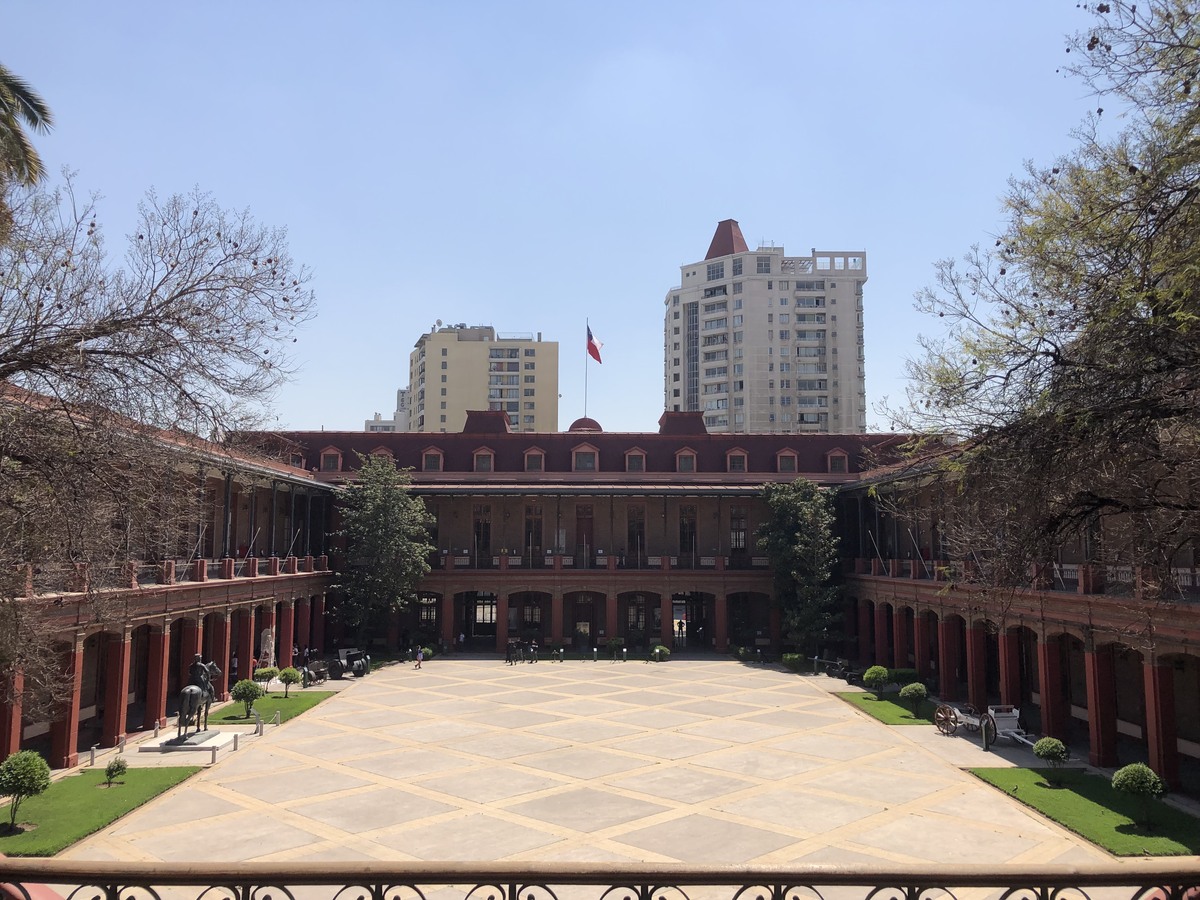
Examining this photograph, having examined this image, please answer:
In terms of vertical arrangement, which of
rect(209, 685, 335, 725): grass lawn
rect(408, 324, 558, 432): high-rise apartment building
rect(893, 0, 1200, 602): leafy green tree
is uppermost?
rect(408, 324, 558, 432): high-rise apartment building

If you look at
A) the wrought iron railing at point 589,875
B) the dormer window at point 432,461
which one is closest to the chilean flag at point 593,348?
the dormer window at point 432,461

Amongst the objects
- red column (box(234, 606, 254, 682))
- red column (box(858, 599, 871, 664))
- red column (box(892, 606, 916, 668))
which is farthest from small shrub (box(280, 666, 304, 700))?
red column (box(858, 599, 871, 664))

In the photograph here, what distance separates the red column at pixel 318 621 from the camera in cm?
4316

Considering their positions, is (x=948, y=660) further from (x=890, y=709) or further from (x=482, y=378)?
(x=482, y=378)

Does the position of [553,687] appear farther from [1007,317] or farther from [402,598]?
[1007,317]

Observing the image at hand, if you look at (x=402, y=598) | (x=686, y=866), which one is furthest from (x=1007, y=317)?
(x=402, y=598)

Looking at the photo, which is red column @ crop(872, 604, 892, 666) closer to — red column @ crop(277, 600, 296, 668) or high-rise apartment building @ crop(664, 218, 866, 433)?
red column @ crop(277, 600, 296, 668)

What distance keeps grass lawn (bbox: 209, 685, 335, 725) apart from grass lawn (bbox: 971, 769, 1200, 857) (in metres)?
21.6

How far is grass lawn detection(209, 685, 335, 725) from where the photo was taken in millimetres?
28734

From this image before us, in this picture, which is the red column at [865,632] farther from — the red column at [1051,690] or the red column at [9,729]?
the red column at [9,729]

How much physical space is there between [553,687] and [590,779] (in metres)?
14.8

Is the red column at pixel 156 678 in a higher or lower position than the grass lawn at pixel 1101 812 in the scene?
higher

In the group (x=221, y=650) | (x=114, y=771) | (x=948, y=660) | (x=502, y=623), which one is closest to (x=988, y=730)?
(x=948, y=660)

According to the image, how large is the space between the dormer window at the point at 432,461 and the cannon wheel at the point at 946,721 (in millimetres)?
32880
